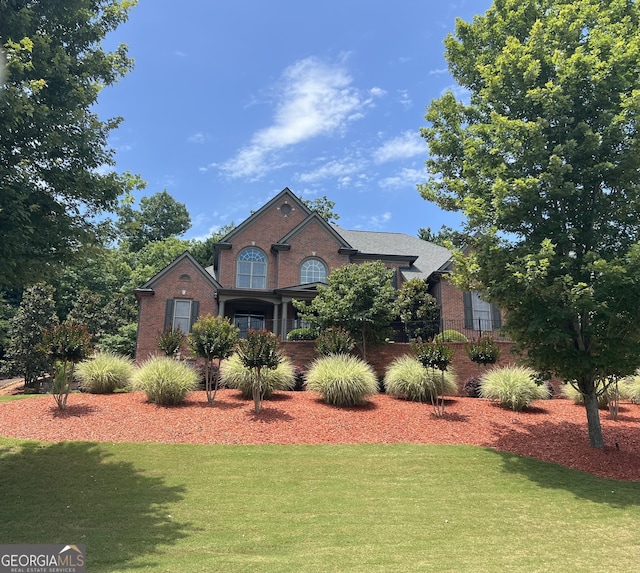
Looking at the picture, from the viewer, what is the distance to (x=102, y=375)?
1455cm

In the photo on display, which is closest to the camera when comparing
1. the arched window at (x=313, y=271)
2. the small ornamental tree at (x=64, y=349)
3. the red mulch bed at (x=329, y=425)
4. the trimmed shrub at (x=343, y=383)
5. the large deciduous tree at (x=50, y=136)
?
the large deciduous tree at (x=50, y=136)

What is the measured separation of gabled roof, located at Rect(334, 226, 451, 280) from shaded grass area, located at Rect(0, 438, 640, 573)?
1758 cm

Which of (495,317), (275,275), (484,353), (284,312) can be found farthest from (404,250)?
(484,353)

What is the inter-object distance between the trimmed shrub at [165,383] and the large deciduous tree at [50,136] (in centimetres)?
564

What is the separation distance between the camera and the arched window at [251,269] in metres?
26.5

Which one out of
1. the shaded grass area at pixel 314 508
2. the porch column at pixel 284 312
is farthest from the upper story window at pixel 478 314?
the shaded grass area at pixel 314 508

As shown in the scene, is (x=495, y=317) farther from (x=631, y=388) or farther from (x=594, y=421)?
(x=594, y=421)

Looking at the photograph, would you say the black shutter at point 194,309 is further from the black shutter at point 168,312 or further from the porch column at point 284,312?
the porch column at point 284,312

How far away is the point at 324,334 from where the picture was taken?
55.1 feet

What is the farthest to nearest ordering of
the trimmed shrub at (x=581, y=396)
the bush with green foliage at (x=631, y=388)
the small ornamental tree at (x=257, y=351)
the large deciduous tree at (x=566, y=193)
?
the bush with green foliage at (x=631, y=388), the trimmed shrub at (x=581, y=396), the small ornamental tree at (x=257, y=351), the large deciduous tree at (x=566, y=193)

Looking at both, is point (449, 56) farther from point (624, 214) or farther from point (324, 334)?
point (324, 334)

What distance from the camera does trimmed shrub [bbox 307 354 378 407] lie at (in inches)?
512

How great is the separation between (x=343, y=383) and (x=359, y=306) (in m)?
5.33

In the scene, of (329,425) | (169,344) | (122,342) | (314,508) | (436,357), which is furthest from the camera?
(122,342)
